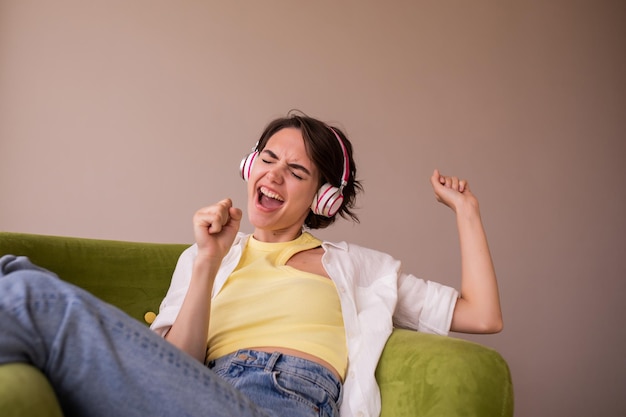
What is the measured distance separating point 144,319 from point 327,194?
0.62m

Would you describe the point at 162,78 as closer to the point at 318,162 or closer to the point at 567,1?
the point at 318,162

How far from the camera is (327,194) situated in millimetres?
1744

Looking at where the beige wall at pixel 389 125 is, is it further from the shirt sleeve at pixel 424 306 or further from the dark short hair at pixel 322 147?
the shirt sleeve at pixel 424 306

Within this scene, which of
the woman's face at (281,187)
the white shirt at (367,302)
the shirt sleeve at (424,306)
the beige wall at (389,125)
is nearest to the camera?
the white shirt at (367,302)

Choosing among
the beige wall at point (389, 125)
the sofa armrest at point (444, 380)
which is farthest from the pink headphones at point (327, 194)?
the beige wall at point (389, 125)

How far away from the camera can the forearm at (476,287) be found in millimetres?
1547

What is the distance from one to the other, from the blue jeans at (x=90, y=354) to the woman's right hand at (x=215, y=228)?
1.62ft

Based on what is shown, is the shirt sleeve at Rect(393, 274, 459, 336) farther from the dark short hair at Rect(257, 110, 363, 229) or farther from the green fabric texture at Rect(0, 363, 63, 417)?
the green fabric texture at Rect(0, 363, 63, 417)

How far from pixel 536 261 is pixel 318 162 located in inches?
72.7

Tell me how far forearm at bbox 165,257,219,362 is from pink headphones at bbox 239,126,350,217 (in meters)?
0.38

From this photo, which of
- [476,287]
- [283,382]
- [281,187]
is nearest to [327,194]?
[281,187]

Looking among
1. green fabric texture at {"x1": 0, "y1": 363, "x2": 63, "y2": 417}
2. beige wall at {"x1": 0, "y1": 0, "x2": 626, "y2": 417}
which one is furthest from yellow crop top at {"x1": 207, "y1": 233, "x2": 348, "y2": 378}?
beige wall at {"x1": 0, "y1": 0, "x2": 626, "y2": 417}

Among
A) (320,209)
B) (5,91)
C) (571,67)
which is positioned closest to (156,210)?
(5,91)

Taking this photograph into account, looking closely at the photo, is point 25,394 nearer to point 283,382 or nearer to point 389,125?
point 283,382
